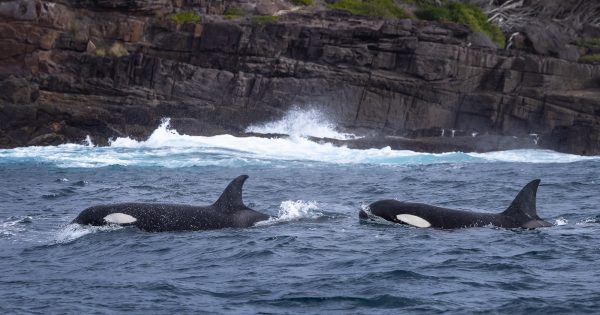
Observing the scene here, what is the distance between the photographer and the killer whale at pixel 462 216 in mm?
16016

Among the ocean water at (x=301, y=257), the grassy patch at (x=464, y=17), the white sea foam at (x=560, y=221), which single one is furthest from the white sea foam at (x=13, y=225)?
the grassy patch at (x=464, y=17)

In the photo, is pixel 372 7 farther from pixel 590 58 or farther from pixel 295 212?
pixel 295 212

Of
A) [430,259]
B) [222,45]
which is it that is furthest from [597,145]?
[430,259]

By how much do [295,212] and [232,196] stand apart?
247 cm

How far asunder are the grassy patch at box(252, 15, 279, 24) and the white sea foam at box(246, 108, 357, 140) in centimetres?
596

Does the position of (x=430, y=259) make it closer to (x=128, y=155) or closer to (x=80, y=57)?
(x=128, y=155)

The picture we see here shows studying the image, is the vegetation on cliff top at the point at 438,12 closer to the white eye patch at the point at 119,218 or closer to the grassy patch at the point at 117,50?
the grassy patch at the point at 117,50

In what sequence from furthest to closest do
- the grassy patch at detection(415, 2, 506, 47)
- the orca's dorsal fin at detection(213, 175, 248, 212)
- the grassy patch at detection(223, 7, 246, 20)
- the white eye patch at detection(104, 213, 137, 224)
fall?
1. the grassy patch at detection(415, 2, 506, 47)
2. the grassy patch at detection(223, 7, 246, 20)
3. the orca's dorsal fin at detection(213, 175, 248, 212)
4. the white eye patch at detection(104, 213, 137, 224)

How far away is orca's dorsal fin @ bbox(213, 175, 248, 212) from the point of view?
1576 centimetres

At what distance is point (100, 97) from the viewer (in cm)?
4088

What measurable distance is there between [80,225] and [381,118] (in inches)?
1133

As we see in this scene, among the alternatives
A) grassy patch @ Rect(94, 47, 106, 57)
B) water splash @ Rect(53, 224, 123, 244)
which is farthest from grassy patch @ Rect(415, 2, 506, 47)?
water splash @ Rect(53, 224, 123, 244)

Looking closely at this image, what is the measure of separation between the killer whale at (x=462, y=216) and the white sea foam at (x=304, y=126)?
80.4 ft

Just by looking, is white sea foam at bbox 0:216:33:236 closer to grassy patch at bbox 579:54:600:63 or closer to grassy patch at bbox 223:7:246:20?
grassy patch at bbox 223:7:246:20
